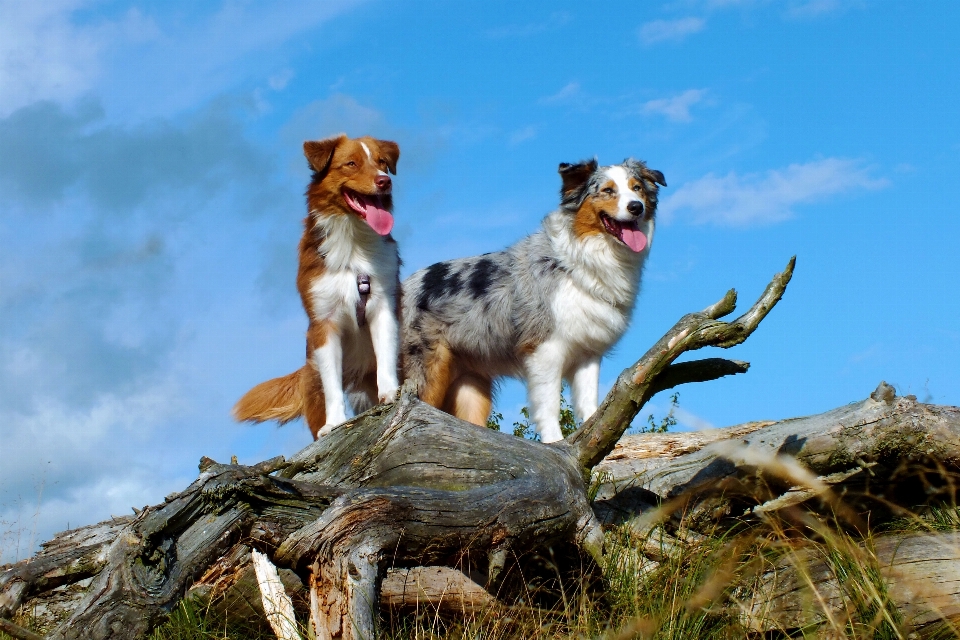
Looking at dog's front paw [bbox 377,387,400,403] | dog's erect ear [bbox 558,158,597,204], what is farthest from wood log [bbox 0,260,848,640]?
dog's erect ear [bbox 558,158,597,204]

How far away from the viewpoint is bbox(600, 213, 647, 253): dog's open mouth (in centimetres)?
826

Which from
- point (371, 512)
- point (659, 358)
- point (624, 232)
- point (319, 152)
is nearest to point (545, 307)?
point (624, 232)

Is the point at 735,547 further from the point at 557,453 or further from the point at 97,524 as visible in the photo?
the point at 97,524

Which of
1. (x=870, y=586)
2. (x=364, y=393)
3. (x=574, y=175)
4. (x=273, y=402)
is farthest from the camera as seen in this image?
(x=574, y=175)

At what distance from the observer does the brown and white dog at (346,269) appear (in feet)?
22.8

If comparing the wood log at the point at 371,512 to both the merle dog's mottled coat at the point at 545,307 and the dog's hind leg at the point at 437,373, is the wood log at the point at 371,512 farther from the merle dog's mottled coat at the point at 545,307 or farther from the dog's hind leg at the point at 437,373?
the dog's hind leg at the point at 437,373

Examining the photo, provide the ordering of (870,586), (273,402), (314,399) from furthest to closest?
(273,402), (314,399), (870,586)

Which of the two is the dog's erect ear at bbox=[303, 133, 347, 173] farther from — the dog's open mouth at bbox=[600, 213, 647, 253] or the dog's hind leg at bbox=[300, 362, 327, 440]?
the dog's open mouth at bbox=[600, 213, 647, 253]

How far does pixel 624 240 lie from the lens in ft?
27.1

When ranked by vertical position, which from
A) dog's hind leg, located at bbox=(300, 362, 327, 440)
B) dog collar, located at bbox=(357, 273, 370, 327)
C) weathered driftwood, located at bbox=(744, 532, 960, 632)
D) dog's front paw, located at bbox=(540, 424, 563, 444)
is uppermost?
dog collar, located at bbox=(357, 273, 370, 327)

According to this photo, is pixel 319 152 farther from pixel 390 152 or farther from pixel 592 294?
pixel 592 294

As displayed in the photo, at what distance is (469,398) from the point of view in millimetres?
8820

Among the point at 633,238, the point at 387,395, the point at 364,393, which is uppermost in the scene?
the point at 633,238

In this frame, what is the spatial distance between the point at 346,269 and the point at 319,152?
92 cm
